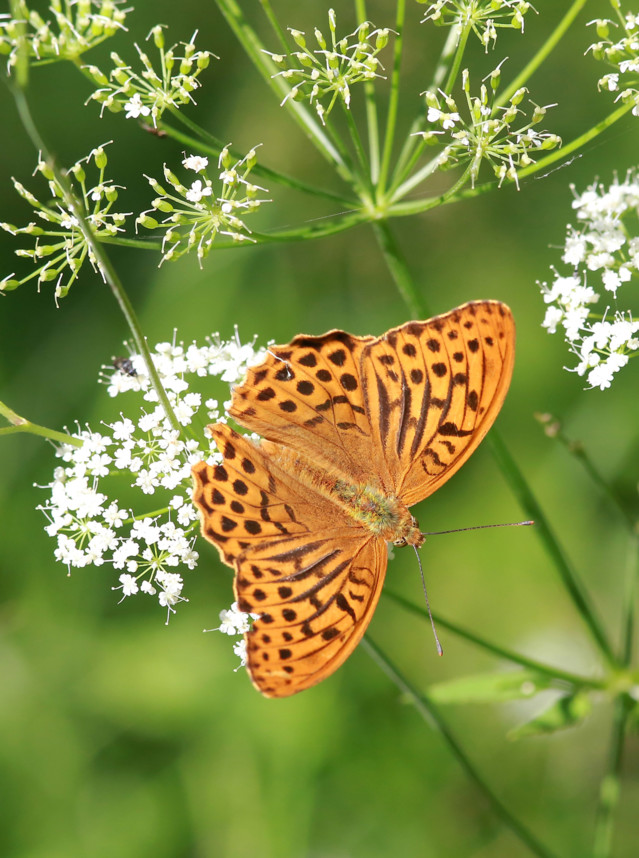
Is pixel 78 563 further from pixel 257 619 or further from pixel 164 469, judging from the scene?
pixel 257 619

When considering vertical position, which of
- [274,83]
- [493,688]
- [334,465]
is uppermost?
[274,83]

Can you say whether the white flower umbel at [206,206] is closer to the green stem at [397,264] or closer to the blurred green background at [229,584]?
the green stem at [397,264]

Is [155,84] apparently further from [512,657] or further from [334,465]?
[512,657]

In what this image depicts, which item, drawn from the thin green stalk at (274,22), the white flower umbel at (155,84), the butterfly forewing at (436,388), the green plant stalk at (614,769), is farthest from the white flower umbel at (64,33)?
the green plant stalk at (614,769)

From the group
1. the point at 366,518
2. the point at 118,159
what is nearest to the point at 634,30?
the point at 366,518

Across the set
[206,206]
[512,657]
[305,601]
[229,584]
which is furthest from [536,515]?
[229,584]
